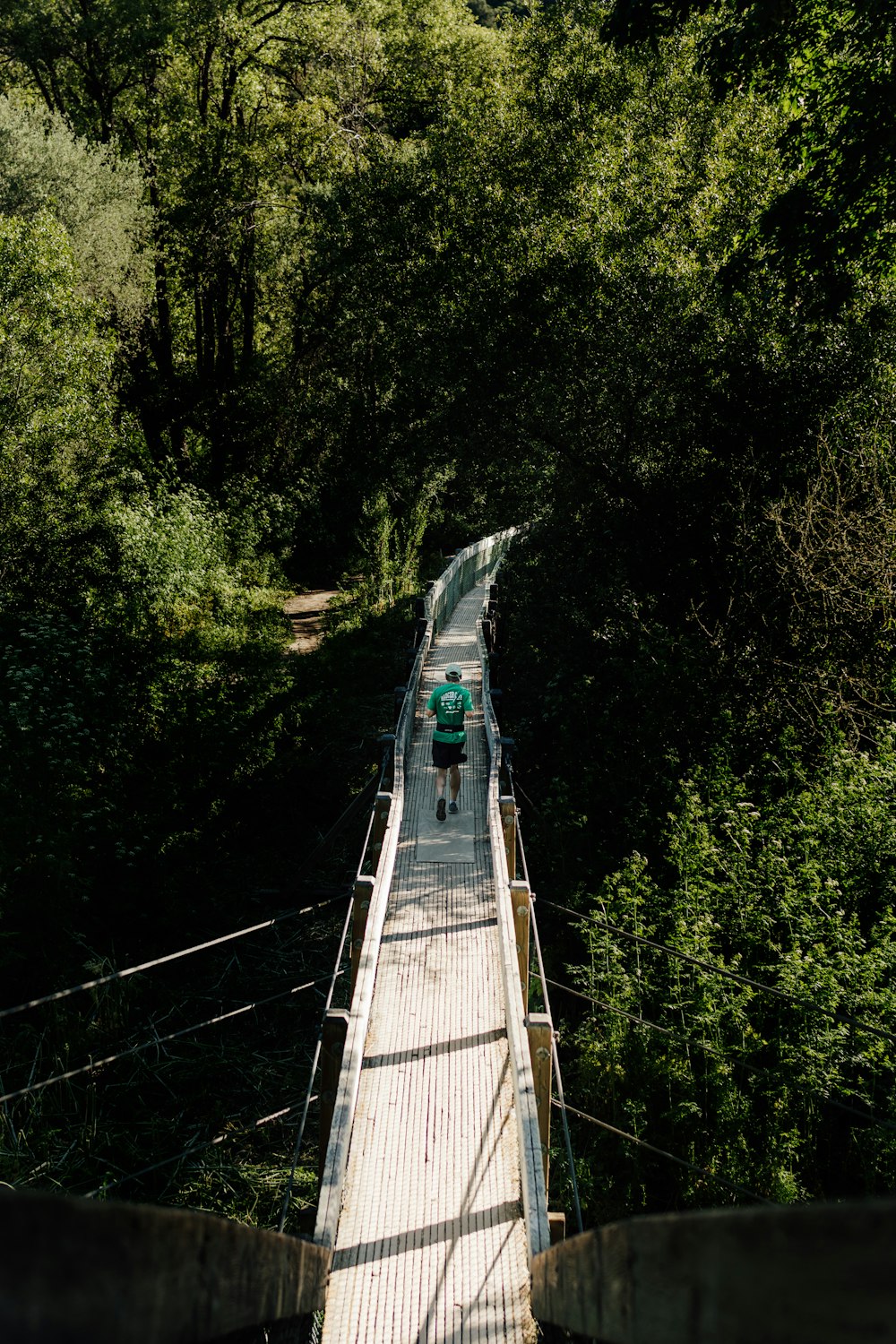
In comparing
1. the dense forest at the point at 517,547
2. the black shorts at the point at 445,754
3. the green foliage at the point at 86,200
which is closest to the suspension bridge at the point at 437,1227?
the black shorts at the point at 445,754

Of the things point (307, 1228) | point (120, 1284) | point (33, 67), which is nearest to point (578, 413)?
point (307, 1228)

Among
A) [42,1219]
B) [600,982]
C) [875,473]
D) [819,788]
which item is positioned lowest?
[600,982]

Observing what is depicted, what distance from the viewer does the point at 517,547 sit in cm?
2006

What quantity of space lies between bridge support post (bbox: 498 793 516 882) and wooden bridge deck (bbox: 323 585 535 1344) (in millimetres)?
347

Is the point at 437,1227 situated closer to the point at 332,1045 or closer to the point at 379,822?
the point at 332,1045

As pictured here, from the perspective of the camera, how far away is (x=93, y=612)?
56.3ft

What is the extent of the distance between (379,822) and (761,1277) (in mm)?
8354

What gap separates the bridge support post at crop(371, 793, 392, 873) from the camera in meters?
8.77

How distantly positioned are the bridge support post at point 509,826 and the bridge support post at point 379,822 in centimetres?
119

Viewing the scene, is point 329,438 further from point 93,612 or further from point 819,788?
point 819,788

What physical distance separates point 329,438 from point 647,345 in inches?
517

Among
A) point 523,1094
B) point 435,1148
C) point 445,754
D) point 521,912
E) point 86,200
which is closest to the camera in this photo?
point 523,1094

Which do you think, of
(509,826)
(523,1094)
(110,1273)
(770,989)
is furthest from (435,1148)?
(110,1273)

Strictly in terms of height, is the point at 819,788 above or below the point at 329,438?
below
